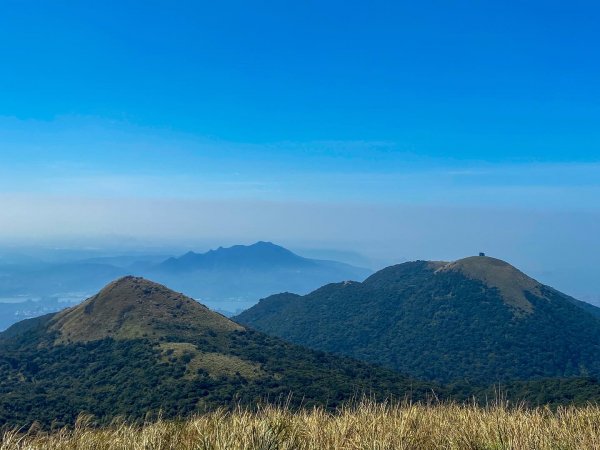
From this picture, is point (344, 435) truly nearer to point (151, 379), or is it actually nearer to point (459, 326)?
point (151, 379)

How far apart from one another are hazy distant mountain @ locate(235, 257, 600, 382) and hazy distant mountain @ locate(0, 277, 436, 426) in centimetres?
5400

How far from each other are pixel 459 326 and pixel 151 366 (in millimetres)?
111740

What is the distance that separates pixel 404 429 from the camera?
7.55 m

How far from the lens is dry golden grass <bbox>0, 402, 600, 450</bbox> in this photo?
672 centimetres

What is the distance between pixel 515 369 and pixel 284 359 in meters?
72.4

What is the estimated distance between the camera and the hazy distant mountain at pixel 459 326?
138 metres

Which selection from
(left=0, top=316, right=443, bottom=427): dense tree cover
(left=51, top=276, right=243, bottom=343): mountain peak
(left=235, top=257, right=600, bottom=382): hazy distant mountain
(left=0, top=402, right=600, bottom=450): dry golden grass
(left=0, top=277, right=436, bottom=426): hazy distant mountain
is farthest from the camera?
(left=235, top=257, right=600, bottom=382): hazy distant mountain

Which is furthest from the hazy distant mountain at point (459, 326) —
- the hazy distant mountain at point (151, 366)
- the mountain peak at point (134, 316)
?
the mountain peak at point (134, 316)

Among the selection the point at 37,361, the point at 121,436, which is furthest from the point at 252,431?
the point at 37,361

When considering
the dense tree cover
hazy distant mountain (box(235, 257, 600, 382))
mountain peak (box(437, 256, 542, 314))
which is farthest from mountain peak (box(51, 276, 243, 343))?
mountain peak (box(437, 256, 542, 314))

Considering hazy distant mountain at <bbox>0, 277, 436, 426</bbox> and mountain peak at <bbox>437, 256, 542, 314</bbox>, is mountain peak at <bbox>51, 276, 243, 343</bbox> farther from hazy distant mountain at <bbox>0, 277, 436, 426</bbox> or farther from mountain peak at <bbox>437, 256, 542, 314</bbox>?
mountain peak at <bbox>437, 256, 542, 314</bbox>

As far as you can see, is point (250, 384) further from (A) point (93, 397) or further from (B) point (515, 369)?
(B) point (515, 369)

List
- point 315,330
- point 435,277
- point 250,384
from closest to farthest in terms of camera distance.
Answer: point 250,384 → point 315,330 → point 435,277

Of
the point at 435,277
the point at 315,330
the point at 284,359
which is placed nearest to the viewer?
the point at 284,359
